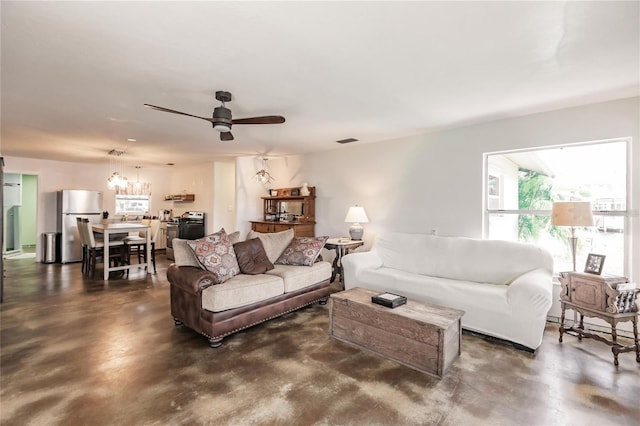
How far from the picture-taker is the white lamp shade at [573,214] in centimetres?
273

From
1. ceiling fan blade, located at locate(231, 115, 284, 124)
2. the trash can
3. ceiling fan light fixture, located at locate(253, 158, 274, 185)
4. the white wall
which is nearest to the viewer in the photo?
ceiling fan blade, located at locate(231, 115, 284, 124)

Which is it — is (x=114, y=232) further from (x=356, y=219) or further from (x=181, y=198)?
(x=356, y=219)

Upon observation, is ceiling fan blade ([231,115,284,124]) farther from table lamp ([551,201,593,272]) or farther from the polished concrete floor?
table lamp ([551,201,593,272])

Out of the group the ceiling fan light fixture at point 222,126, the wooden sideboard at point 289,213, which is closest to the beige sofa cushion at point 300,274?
the ceiling fan light fixture at point 222,126

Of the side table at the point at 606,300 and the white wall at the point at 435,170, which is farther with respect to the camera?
the white wall at the point at 435,170

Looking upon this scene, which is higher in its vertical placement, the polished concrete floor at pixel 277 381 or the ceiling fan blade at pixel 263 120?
the ceiling fan blade at pixel 263 120

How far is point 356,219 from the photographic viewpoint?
4.64 metres

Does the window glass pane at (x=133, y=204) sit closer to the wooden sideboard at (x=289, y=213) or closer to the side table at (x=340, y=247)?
the wooden sideboard at (x=289, y=213)

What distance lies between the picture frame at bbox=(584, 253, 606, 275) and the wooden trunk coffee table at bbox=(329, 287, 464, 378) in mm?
1376

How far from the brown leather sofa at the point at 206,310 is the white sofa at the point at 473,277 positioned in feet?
3.72

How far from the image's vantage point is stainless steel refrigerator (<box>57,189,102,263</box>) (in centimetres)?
632

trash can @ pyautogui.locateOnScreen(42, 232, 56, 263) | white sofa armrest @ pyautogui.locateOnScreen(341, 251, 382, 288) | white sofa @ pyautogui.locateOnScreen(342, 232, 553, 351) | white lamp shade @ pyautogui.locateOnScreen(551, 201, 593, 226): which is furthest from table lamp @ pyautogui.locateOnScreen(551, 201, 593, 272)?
trash can @ pyautogui.locateOnScreen(42, 232, 56, 263)

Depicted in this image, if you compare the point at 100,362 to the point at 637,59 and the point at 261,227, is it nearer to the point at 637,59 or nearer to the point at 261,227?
the point at 261,227

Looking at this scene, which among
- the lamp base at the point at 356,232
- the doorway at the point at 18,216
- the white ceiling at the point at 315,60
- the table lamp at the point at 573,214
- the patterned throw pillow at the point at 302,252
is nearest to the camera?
the white ceiling at the point at 315,60
